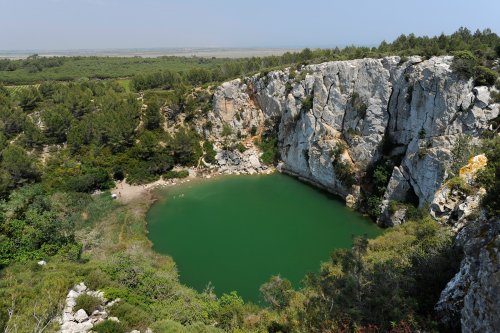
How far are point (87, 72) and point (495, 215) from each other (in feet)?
311

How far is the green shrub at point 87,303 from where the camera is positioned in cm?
1320

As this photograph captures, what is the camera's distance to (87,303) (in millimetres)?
13312

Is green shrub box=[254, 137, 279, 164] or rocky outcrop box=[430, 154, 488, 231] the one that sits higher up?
rocky outcrop box=[430, 154, 488, 231]

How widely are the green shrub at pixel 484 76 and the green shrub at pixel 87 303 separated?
97.1 feet

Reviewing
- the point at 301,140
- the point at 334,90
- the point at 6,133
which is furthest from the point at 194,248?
the point at 6,133

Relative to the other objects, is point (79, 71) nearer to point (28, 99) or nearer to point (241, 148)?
point (28, 99)

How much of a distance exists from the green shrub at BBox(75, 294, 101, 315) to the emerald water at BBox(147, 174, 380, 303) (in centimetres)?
812

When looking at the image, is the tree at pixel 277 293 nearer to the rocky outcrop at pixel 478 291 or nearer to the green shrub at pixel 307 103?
the rocky outcrop at pixel 478 291

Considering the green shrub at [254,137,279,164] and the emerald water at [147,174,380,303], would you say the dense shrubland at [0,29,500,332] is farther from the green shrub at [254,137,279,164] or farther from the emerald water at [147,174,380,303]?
the emerald water at [147,174,380,303]

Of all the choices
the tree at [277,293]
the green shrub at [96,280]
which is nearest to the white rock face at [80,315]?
the green shrub at [96,280]

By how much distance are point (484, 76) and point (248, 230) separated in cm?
2234

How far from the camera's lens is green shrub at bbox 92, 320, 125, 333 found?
1197cm

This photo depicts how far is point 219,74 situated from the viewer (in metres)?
57.5

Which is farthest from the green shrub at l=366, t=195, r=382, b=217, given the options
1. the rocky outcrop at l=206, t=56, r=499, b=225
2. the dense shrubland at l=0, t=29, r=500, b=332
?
the rocky outcrop at l=206, t=56, r=499, b=225
